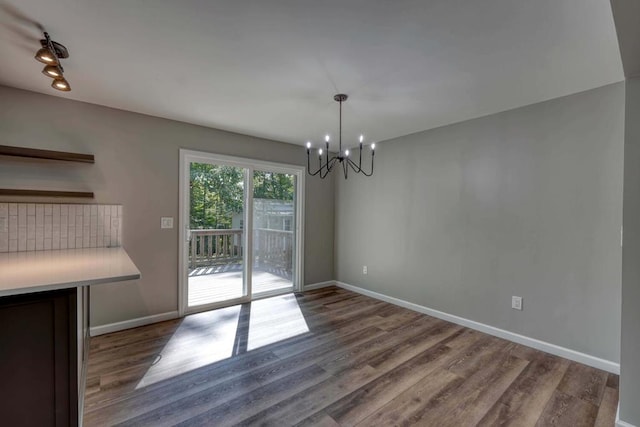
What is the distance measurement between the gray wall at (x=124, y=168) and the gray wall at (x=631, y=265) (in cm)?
363

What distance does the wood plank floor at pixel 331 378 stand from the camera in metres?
1.85

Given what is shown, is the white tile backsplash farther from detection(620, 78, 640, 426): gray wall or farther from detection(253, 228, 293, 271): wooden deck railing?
detection(620, 78, 640, 426): gray wall

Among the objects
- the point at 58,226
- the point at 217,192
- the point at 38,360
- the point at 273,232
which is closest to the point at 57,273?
the point at 38,360

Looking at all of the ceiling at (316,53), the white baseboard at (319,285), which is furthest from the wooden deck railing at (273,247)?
the ceiling at (316,53)

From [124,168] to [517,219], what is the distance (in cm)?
404

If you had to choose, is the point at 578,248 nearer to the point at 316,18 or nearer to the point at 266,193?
the point at 316,18

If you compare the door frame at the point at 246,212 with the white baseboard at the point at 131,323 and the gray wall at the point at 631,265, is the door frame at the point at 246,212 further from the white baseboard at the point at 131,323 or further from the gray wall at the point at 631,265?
the gray wall at the point at 631,265

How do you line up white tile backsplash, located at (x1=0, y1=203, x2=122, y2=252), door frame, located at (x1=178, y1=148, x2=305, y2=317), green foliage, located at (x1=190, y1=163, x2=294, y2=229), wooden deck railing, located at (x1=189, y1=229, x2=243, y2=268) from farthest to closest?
wooden deck railing, located at (x1=189, y1=229, x2=243, y2=268), green foliage, located at (x1=190, y1=163, x2=294, y2=229), door frame, located at (x1=178, y1=148, x2=305, y2=317), white tile backsplash, located at (x1=0, y1=203, x2=122, y2=252)

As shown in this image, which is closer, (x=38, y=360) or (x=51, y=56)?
(x=38, y=360)

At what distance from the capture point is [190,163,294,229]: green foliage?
3.62 m

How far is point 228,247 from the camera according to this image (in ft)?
13.2

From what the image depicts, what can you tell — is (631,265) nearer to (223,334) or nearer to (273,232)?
(223,334)

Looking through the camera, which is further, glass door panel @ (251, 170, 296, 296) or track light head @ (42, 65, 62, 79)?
glass door panel @ (251, 170, 296, 296)

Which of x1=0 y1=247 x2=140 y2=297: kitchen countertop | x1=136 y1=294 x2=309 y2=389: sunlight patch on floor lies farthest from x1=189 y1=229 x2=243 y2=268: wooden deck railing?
x1=0 y1=247 x2=140 y2=297: kitchen countertop
